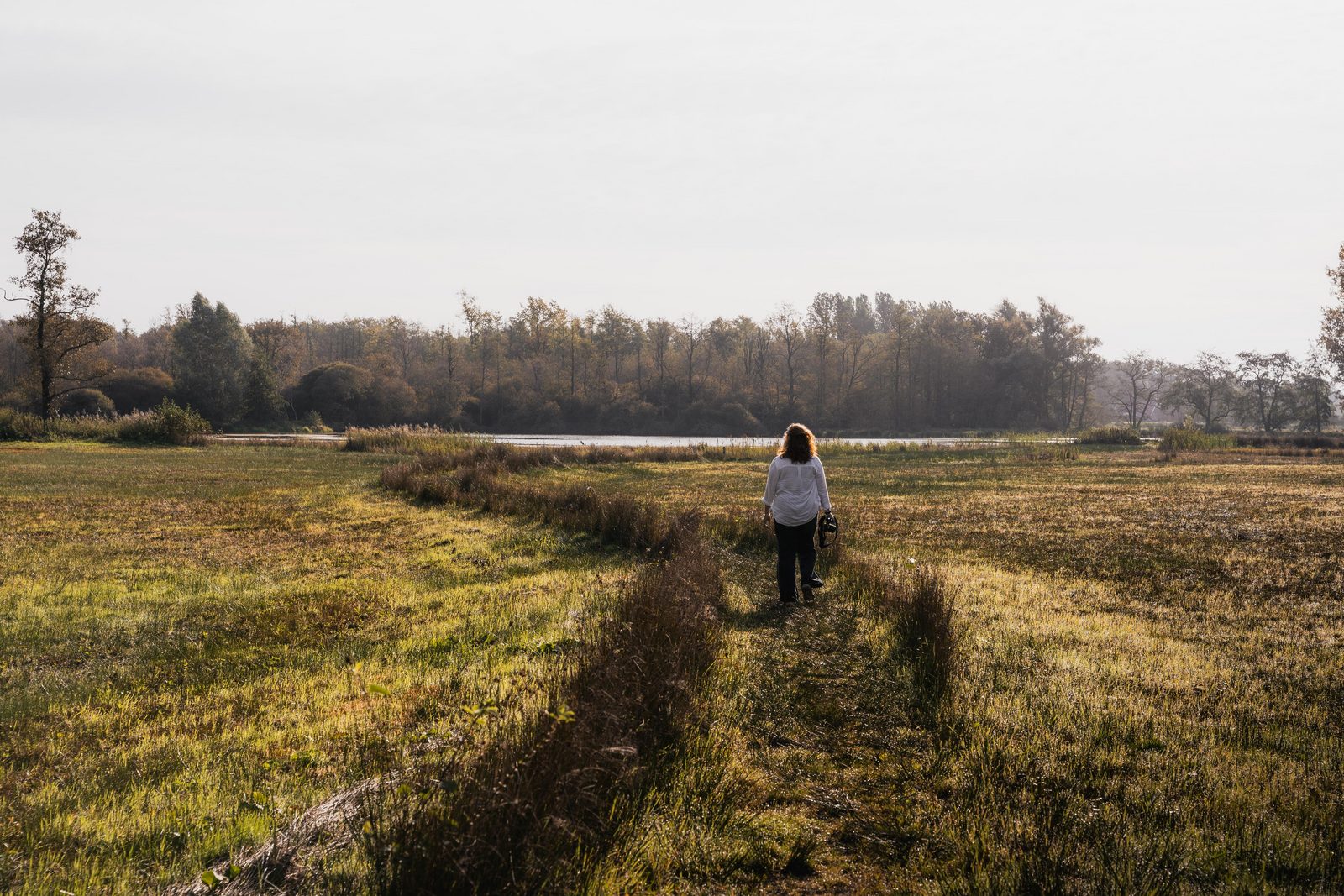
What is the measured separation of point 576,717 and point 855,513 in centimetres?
1625

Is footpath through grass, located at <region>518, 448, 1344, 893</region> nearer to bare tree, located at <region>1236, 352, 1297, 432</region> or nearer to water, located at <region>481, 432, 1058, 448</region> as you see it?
water, located at <region>481, 432, 1058, 448</region>

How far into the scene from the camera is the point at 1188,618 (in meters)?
9.33

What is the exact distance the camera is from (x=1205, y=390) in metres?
98.0

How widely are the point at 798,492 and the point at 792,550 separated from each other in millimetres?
780

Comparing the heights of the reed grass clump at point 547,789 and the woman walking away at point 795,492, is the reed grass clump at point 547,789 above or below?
below

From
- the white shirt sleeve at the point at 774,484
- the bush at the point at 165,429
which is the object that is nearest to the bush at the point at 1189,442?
the white shirt sleeve at the point at 774,484

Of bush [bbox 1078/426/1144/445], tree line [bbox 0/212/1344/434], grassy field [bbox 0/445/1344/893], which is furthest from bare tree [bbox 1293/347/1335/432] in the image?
grassy field [bbox 0/445/1344/893]

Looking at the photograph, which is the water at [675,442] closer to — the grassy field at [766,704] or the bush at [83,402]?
the bush at [83,402]

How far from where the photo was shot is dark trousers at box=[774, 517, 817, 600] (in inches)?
383

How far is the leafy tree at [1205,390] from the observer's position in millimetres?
94250

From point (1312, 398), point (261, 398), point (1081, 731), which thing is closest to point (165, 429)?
point (261, 398)

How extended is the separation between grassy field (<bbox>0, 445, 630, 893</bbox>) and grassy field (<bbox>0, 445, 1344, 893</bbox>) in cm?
4

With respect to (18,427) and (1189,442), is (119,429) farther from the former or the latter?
(1189,442)

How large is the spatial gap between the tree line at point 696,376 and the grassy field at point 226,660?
65.5 metres
